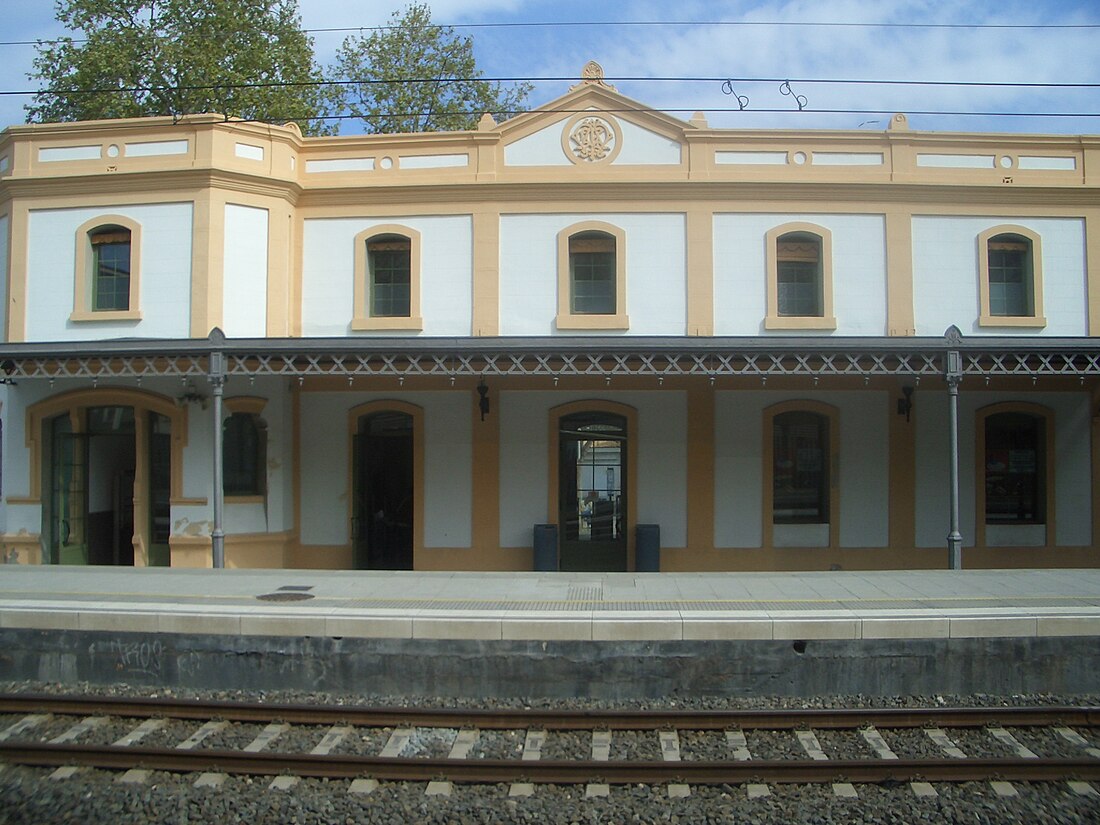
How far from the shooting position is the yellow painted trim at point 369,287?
14.7 m

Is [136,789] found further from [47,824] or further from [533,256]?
[533,256]

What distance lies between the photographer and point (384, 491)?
15.3 m

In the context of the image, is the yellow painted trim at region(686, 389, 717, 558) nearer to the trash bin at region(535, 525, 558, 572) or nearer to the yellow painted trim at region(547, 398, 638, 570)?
the yellow painted trim at region(547, 398, 638, 570)

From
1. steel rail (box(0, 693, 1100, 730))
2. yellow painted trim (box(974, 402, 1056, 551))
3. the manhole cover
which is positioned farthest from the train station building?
steel rail (box(0, 693, 1100, 730))

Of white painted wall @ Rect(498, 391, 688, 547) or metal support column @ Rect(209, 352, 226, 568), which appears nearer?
metal support column @ Rect(209, 352, 226, 568)

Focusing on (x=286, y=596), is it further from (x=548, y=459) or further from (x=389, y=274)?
(x=389, y=274)

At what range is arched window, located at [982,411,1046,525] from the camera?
14778mm

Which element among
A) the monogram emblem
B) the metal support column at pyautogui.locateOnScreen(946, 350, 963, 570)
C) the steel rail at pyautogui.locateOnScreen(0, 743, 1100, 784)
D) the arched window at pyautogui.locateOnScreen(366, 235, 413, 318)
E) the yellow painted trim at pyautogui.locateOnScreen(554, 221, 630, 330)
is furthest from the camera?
the arched window at pyautogui.locateOnScreen(366, 235, 413, 318)

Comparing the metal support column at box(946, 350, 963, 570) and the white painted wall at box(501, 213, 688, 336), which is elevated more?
the white painted wall at box(501, 213, 688, 336)

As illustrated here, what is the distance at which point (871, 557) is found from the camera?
47.3 feet

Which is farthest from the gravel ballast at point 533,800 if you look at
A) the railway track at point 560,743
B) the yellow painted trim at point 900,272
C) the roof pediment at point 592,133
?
the roof pediment at point 592,133

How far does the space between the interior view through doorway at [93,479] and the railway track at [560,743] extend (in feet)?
21.9

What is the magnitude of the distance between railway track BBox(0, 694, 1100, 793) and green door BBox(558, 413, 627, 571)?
689 centimetres

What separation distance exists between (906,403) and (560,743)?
9.73 metres
